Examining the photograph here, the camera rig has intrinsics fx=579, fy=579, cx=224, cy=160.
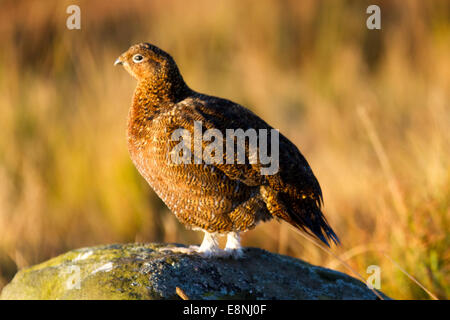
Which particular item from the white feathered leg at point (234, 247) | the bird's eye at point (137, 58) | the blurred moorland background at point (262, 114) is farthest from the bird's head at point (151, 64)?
the blurred moorland background at point (262, 114)

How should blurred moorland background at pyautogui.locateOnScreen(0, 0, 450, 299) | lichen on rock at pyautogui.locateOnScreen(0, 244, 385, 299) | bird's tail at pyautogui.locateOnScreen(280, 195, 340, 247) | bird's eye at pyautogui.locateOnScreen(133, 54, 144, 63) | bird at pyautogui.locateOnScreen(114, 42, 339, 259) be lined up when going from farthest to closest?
1. blurred moorland background at pyautogui.locateOnScreen(0, 0, 450, 299)
2. bird's eye at pyautogui.locateOnScreen(133, 54, 144, 63)
3. bird's tail at pyautogui.locateOnScreen(280, 195, 340, 247)
4. bird at pyautogui.locateOnScreen(114, 42, 339, 259)
5. lichen on rock at pyautogui.locateOnScreen(0, 244, 385, 299)

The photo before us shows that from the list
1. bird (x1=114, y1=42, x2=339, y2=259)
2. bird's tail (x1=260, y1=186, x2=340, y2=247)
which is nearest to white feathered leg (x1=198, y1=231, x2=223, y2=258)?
bird (x1=114, y1=42, x2=339, y2=259)

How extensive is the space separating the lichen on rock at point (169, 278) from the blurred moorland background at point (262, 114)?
565 millimetres

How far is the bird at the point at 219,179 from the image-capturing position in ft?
11.2

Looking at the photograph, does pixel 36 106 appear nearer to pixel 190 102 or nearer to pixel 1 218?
pixel 1 218

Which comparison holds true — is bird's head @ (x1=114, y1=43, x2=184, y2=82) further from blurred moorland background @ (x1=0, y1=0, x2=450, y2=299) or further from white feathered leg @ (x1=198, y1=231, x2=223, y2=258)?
blurred moorland background @ (x1=0, y1=0, x2=450, y2=299)

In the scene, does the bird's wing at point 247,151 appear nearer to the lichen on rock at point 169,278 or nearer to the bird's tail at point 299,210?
the bird's tail at point 299,210

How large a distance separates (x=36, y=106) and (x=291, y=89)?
4290mm

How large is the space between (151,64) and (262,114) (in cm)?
497

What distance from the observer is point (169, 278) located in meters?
3.21

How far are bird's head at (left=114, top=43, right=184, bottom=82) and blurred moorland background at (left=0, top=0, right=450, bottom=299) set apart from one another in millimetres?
1603

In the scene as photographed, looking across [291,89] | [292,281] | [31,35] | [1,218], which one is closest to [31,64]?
[31,35]

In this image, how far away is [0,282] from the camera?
5473 mm

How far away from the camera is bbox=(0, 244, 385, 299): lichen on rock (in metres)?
3.16
